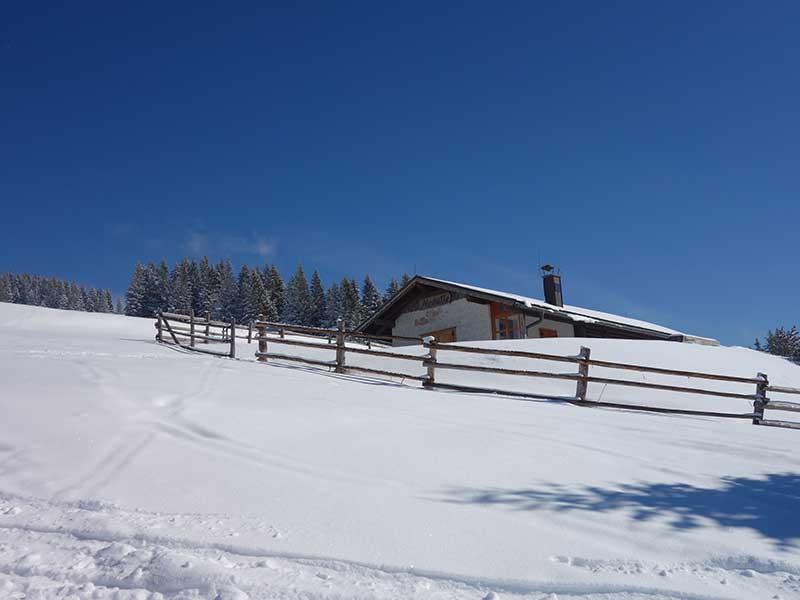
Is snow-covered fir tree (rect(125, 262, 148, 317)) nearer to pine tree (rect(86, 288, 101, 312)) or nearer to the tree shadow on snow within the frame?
pine tree (rect(86, 288, 101, 312))

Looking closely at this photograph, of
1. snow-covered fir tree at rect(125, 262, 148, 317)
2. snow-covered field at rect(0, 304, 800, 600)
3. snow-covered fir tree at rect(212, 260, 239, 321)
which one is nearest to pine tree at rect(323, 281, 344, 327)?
snow-covered fir tree at rect(212, 260, 239, 321)

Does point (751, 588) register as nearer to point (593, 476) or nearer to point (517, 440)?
point (593, 476)

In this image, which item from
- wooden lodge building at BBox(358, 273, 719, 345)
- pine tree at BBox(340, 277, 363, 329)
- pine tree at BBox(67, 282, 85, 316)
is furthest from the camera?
pine tree at BBox(67, 282, 85, 316)

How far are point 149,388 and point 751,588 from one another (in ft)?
22.2

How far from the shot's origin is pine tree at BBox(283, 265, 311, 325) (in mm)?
67062

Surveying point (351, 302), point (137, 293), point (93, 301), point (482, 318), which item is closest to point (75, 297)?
point (93, 301)

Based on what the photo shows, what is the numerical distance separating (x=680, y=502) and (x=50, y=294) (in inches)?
4781

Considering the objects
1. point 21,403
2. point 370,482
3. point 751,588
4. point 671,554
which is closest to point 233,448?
point 370,482

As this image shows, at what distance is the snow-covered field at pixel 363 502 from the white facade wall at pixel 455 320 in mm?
14429

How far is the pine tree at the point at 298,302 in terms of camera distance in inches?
2640

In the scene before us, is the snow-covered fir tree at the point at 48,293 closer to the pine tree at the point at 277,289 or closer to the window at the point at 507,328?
the pine tree at the point at 277,289

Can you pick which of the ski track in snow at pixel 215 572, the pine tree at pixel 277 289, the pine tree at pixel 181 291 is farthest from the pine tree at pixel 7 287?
the ski track in snow at pixel 215 572

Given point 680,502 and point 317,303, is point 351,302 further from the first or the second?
point 680,502

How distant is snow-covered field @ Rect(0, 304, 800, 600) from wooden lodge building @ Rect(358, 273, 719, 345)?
45.8ft
